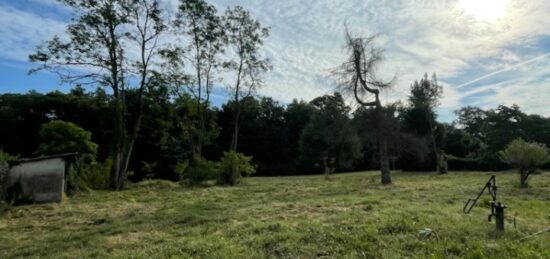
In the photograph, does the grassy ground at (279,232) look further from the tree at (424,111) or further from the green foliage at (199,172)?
the tree at (424,111)

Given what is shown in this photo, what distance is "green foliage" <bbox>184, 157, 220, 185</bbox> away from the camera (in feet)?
66.7

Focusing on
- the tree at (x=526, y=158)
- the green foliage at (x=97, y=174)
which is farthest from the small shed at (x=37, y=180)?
the tree at (x=526, y=158)

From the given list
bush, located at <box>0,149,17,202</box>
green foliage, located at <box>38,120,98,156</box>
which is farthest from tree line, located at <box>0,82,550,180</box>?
bush, located at <box>0,149,17,202</box>

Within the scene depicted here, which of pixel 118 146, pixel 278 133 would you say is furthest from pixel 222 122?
pixel 118 146

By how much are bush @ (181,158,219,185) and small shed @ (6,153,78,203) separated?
815 centimetres

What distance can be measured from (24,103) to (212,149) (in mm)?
17112

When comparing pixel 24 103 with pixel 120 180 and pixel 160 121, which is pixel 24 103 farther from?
pixel 120 180

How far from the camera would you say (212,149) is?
39406mm

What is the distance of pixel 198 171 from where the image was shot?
20344 millimetres

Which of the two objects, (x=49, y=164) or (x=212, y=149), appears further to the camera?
(x=212, y=149)

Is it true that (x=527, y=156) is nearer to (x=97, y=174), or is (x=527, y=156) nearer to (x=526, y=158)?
(x=526, y=158)

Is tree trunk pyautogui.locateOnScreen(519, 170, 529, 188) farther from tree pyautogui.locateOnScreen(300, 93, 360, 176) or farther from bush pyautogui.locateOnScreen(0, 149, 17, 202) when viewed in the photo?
tree pyautogui.locateOnScreen(300, 93, 360, 176)

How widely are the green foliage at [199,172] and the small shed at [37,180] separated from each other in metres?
8.15

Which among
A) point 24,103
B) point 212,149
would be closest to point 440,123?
point 212,149
